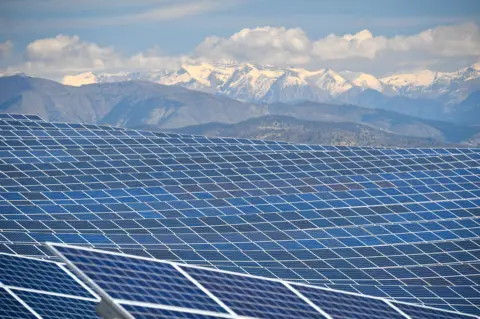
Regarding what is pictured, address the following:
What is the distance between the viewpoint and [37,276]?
A: 54719mm

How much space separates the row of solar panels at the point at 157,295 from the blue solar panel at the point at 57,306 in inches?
2.0

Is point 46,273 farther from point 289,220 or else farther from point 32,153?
point 32,153

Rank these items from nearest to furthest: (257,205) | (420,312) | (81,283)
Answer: (420,312)
(81,283)
(257,205)

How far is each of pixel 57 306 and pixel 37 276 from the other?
4.82m

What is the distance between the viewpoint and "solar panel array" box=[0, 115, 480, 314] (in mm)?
76812

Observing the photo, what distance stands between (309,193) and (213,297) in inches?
2130

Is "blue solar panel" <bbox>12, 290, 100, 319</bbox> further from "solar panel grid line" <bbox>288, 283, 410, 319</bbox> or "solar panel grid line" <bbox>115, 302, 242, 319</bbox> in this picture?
"solar panel grid line" <bbox>115, 302, 242, 319</bbox>

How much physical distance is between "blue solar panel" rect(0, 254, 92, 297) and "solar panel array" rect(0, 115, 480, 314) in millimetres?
14089

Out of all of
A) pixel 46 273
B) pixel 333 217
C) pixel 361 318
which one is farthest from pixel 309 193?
pixel 361 318

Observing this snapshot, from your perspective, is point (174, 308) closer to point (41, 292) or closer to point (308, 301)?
point (308, 301)

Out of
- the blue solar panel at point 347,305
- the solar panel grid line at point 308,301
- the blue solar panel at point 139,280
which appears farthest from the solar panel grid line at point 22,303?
the blue solar panel at point 347,305

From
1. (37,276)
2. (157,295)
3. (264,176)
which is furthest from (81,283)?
(264,176)

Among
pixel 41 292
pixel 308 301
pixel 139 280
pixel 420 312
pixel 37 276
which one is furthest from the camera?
pixel 37 276

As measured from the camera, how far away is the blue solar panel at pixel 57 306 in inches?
1935
